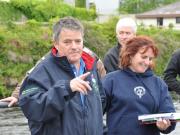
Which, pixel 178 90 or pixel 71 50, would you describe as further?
pixel 178 90

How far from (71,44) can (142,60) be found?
0.91 m

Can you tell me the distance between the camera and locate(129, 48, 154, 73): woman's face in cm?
425

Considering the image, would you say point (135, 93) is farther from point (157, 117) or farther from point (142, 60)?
point (157, 117)

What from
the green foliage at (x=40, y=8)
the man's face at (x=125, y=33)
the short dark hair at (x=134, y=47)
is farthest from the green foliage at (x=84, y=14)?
the short dark hair at (x=134, y=47)

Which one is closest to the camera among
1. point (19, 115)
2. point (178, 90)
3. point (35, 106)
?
point (35, 106)

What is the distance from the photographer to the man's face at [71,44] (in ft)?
11.6

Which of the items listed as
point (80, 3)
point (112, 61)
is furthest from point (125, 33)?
point (80, 3)

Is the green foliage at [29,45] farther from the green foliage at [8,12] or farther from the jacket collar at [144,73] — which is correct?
the jacket collar at [144,73]

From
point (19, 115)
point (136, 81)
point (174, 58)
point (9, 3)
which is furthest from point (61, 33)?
point (9, 3)

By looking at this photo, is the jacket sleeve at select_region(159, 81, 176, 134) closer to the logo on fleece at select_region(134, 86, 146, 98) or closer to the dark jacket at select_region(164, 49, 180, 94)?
the logo on fleece at select_region(134, 86, 146, 98)

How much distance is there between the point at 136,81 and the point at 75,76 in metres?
0.88

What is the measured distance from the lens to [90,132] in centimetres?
358

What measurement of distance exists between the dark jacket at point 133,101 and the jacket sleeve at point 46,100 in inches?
37.5

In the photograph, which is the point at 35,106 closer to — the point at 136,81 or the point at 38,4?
the point at 136,81
